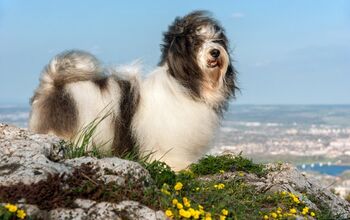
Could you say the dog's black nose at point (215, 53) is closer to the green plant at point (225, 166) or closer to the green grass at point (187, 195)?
the green plant at point (225, 166)

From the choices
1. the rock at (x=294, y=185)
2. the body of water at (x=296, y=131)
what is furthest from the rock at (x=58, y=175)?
the body of water at (x=296, y=131)

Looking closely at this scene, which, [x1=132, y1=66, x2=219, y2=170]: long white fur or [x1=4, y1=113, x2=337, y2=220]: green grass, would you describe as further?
[x1=132, y1=66, x2=219, y2=170]: long white fur

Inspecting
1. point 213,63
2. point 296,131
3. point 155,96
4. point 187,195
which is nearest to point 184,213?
point 187,195

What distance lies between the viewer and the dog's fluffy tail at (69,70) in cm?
776

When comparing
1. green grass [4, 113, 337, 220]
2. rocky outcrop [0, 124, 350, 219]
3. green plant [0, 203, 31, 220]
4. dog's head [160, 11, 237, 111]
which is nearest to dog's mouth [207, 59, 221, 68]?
dog's head [160, 11, 237, 111]

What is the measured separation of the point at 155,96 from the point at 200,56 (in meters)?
0.72

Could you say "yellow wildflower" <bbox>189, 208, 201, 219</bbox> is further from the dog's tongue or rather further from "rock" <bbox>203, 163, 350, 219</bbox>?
the dog's tongue

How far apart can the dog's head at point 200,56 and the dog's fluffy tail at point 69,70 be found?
0.88m

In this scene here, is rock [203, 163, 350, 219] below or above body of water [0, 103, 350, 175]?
above

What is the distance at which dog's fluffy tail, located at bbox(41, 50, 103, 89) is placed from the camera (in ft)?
25.5

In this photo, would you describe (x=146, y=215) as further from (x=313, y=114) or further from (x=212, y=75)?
(x=313, y=114)

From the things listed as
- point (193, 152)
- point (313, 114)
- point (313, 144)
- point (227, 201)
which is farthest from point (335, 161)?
point (227, 201)

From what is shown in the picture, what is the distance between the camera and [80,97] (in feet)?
25.0

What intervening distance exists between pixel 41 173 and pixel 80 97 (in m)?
3.60
